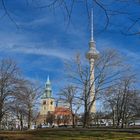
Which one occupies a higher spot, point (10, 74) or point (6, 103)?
point (10, 74)

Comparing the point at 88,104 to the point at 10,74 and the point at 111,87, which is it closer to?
the point at 111,87

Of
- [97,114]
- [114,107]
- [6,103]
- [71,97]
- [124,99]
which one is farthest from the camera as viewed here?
[97,114]

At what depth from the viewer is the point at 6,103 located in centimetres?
6038

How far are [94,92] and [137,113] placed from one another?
128ft

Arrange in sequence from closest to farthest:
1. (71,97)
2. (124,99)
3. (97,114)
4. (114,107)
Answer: (71,97) < (124,99) < (114,107) < (97,114)

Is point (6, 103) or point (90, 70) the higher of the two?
point (90, 70)

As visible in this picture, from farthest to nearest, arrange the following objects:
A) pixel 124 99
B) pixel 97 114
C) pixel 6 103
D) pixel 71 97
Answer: pixel 97 114 < pixel 124 99 < pixel 71 97 < pixel 6 103

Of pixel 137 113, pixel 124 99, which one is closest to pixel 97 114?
pixel 137 113

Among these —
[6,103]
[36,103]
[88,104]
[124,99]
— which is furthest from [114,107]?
[6,103]

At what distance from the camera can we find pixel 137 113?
321ft

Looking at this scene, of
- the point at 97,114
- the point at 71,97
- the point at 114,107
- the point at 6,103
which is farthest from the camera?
the point at 97,114

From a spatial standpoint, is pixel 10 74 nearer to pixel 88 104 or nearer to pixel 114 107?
pixel 88 104

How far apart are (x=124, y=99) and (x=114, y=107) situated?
22.8ft

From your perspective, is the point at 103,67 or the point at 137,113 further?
the point at 137,113
